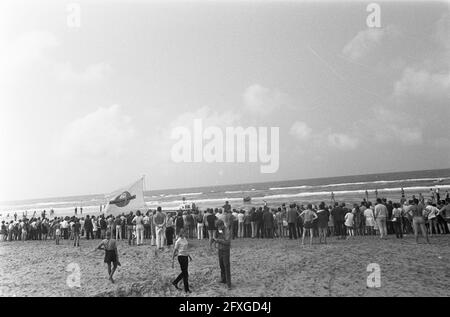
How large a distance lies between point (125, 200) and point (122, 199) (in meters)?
0.15

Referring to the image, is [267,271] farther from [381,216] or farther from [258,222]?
[381,216]

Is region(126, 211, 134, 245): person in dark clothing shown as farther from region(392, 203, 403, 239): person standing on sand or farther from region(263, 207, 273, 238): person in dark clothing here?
region(392, 203, 403, 239): person standing on sand

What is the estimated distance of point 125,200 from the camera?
648 inches

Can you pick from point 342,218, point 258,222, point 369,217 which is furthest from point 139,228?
point 369,217

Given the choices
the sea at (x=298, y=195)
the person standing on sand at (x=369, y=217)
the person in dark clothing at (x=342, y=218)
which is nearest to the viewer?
the person standing on sand at (x=369, y=217)

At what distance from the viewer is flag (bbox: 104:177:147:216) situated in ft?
53.2

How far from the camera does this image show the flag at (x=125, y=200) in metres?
16.2

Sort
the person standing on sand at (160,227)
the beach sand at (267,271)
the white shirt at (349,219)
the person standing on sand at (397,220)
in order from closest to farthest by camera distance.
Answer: the beach sand at (267,271) → the person standing on sand at (160,227) → the person standing on sand at (397,220) → the white shirt at (349,219)

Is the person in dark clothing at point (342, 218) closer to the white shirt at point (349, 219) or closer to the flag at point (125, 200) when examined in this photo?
the white shirt at point (349, 219)

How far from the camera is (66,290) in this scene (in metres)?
9.45

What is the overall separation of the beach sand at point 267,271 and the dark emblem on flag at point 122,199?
3.43m

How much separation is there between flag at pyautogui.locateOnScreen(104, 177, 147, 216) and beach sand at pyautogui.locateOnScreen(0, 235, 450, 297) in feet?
10.7

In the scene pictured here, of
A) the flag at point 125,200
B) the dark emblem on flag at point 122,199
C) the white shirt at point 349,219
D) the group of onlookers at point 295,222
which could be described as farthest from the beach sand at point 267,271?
the dark emblem on flag at point 122,199
